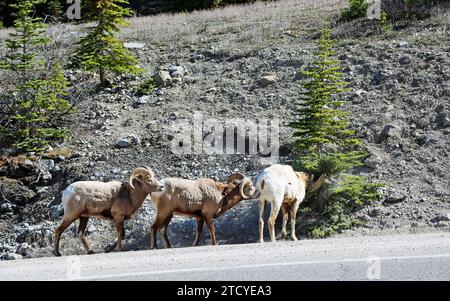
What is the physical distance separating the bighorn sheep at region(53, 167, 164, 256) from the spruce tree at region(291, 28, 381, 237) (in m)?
3.38

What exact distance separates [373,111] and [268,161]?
3376 millimetres

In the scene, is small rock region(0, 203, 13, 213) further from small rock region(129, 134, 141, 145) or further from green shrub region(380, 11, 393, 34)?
green shrub region(380, 11, 393, 34)

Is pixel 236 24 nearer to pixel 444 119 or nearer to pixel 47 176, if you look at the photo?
pixel 47 176

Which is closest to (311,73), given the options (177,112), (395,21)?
(177,112)

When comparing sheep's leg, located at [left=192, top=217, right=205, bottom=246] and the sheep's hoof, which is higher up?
sheep's leg, located at [left=192, top=217, right=205, bottom=246]

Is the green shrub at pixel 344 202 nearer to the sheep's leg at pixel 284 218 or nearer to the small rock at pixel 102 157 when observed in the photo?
the sheep's leg at pixel 284 218

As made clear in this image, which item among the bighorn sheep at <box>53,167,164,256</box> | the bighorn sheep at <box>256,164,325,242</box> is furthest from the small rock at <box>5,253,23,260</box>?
the bighorn sheep at <box>256,164,325,242</box>

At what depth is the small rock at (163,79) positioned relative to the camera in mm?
21375

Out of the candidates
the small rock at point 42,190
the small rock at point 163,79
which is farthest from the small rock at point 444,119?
the small rock at point 42,190

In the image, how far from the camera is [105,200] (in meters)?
12.7

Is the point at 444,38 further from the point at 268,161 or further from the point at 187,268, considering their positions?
the point at 187,268

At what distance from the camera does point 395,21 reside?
24.0 meters

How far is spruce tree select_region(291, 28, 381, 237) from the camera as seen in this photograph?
13.7 meters
